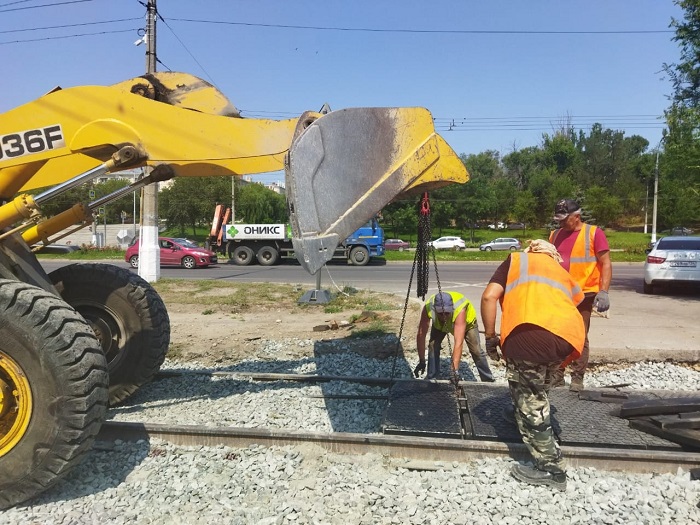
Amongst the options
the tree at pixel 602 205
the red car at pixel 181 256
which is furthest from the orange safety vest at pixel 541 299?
the tree at pixel 602 205

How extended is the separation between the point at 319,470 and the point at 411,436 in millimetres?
719

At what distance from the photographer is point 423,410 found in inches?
177

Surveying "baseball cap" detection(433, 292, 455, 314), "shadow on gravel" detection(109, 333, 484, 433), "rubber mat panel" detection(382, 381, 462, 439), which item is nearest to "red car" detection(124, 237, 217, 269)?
"shadow on gravel" detection(109, 333, 484, 433)

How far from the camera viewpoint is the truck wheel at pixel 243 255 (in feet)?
91.8

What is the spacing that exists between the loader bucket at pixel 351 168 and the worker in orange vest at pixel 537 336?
87 cm

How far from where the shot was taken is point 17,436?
344cm

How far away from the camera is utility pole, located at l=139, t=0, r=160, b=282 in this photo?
1523 centimetres

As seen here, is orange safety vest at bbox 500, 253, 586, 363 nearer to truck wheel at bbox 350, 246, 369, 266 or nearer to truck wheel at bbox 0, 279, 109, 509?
truck wheel at bbox 0, 279, 109, 509

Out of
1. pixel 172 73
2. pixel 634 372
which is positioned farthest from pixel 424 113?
pixel 634 372

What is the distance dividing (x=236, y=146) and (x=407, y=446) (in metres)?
2.57

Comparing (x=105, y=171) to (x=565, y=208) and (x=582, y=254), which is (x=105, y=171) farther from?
(x=582, y=254)

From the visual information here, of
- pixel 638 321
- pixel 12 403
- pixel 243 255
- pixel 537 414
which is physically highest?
pixel 12 403

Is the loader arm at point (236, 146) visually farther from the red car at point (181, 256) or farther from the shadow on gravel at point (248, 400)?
the red car at point (181, 256)

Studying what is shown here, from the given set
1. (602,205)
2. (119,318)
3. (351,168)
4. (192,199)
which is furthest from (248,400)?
(602,205)
